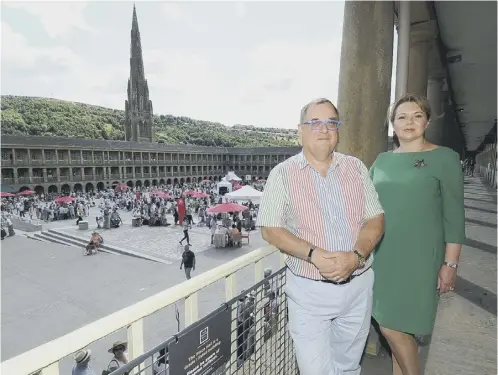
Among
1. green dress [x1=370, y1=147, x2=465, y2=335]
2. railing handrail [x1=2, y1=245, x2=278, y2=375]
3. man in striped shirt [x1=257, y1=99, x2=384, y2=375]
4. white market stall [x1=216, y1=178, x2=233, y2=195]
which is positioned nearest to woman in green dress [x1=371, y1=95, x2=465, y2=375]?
green dress [x1=370, y1=147, x2=465, y2=335]

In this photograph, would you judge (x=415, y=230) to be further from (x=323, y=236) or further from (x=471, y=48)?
(x=471, y=48)

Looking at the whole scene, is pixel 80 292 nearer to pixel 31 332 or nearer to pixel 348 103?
pixel 31 332

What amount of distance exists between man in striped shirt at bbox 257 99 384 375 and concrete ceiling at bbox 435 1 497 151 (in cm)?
547

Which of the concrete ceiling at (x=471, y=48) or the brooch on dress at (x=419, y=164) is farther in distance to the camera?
the concrete ceiling at (x=471, y=48)

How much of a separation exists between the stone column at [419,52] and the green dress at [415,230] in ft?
13.5

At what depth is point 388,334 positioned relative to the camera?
202cm

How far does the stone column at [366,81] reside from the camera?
2.75m

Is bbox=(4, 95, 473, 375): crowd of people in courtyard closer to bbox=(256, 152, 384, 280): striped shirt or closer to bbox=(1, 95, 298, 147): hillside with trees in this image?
bbox=(256, 152, 384, 280): striped shirt

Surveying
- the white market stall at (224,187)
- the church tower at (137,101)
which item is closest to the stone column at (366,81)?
the white market stall at (224,187)

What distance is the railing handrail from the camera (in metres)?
0.90

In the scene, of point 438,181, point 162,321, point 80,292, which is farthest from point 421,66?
point 80,292

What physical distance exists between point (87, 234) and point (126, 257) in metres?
7.21

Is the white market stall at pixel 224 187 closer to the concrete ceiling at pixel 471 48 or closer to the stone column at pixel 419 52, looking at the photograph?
the concrete ceiling at pixel 471 48

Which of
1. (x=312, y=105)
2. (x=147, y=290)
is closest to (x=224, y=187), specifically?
(x=147, y=290)
